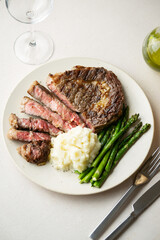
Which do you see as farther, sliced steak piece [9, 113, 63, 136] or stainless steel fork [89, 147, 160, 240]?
sliced steak piece [9, 113, 63, 136]

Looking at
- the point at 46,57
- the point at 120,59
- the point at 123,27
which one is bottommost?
the point at 46,57

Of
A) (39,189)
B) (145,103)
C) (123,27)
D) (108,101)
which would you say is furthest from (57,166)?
(123,27)

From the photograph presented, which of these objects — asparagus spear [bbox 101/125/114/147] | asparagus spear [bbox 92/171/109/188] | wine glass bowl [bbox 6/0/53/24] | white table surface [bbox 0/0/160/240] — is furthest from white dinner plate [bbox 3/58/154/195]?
wine glass bowl [bbox 6/0/53/24]

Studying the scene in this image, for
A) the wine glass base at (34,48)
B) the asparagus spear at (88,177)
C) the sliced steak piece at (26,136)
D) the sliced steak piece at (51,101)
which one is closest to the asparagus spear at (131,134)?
the asparagus spear at (88,177)

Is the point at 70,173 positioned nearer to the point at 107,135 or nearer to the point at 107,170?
the point at 107,170

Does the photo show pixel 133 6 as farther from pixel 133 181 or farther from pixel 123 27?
pixel 133 181

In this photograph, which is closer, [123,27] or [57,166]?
[57,166]

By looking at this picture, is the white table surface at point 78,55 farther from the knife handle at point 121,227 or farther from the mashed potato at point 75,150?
the mashed potato at point 75,150

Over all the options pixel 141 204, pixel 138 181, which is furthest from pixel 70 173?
pixel 141 204

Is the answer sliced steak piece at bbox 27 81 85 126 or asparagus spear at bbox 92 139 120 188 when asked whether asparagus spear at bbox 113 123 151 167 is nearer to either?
asparagus spear at bbox 92 139 120 188
